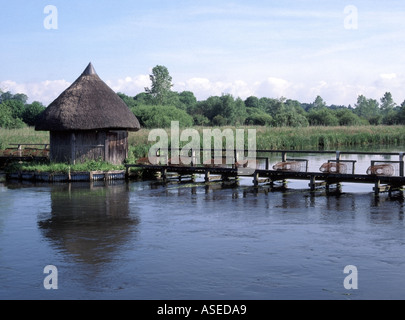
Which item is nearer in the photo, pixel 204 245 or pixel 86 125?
pixel 204 245

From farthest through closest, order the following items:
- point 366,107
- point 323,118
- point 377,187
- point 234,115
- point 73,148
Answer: point 366,107 → point 234,115 → point 323,118 → point 73,148 → point 377,187

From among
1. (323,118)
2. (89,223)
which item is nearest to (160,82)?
(323,118)

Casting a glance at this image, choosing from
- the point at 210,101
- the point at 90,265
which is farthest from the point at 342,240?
the point at 210,101

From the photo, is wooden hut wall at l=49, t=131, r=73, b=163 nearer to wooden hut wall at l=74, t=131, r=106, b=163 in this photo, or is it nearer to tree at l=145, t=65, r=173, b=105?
wooden hut wall at l=74, t=131, r=106, b=163

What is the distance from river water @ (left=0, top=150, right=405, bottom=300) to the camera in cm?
991

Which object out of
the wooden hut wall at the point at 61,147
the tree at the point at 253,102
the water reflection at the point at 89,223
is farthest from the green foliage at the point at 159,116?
the tree at the point at 253,102

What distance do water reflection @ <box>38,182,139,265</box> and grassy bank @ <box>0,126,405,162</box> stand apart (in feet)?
33.7

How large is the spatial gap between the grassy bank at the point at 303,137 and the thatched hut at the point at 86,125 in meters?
3.04

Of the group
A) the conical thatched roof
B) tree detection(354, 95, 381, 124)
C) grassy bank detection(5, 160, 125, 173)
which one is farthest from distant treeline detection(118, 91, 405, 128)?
tree detection(354, 95, 381, 124)

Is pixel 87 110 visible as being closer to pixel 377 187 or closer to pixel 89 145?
pixel 89 145

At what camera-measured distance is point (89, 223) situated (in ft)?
51.4

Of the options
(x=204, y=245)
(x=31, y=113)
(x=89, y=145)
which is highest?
(x=31, y=113)

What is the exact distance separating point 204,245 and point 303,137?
35.1m

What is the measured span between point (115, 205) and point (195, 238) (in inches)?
231
